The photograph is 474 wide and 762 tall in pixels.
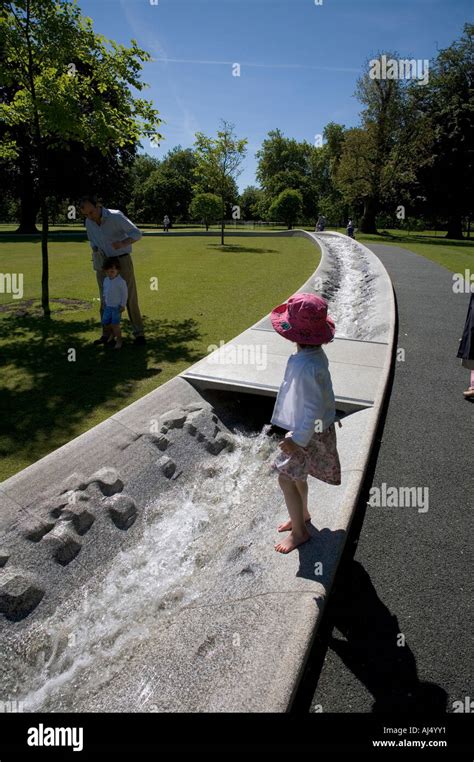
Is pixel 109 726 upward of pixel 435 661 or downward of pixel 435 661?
downward

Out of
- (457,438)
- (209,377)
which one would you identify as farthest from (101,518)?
(457,438)

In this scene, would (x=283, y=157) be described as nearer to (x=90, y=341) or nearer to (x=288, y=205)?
(x=288, y=205)

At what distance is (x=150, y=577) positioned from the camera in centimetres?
410

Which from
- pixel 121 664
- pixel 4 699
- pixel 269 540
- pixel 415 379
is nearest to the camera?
pixel 4 699

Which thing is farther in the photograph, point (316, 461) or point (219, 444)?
point (219, 444)

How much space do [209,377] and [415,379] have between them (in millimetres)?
3302

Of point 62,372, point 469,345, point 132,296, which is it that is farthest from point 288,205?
point 62,372

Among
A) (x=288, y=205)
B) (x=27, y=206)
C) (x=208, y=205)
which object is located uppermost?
(x=288, y=205)

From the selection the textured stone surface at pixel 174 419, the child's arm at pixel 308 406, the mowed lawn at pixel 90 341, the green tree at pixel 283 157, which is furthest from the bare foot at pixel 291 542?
the green tree at pixel 283 157

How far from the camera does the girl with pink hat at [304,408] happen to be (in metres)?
3.42

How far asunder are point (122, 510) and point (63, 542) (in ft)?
2.21

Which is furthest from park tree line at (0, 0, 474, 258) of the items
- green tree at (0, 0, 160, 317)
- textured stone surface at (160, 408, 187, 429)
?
textured stone surface at (160, 408, 187, 429)

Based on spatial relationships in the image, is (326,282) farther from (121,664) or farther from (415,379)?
(121,664)

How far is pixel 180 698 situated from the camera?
8.96 ft
